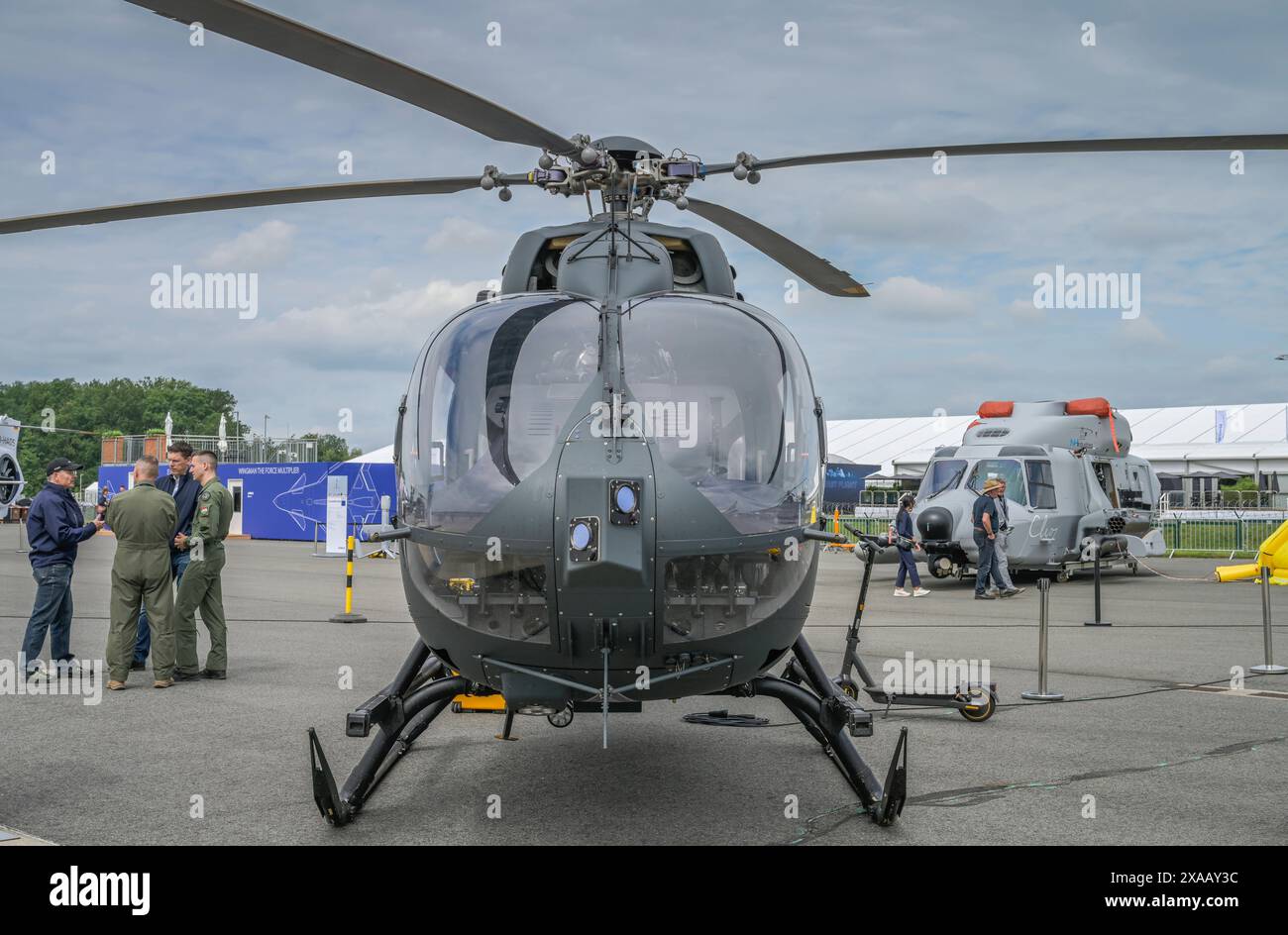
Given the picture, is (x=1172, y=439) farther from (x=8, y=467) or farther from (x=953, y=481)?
(x=8, y=467)

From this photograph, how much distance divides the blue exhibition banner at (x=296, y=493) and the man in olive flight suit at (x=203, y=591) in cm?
2380

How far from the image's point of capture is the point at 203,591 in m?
8.96

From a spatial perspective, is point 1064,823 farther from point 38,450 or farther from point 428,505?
point 38,450

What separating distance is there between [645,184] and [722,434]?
1.80 meters

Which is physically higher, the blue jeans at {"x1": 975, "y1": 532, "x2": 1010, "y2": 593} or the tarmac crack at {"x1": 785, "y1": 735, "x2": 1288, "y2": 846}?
the blue jeans at {"x1": 975, "y1": 532, "x2": 1010, "y2": 593}

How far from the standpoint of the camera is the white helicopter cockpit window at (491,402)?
14.6ft

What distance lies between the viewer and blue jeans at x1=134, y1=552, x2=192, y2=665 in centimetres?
900

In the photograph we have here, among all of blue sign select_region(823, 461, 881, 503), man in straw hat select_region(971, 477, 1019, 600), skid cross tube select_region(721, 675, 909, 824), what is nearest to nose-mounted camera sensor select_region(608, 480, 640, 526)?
skid cross tube select_region(721, 675, 909, 824)

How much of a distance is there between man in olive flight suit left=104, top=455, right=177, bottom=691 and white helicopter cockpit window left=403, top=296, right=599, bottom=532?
4477mm

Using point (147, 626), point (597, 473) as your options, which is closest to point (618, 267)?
point (597, 473)

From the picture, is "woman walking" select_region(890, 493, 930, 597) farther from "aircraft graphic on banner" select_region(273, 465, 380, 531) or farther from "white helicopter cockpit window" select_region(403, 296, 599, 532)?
"aircraft graphic on banner" select_region(273, 465, 380, 531)

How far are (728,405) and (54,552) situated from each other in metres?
6.50
